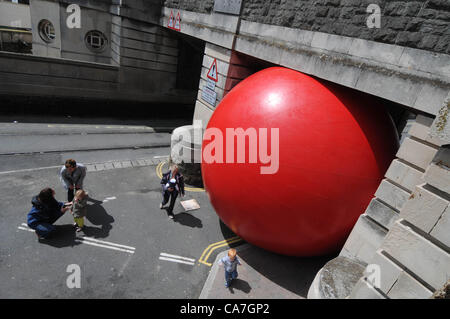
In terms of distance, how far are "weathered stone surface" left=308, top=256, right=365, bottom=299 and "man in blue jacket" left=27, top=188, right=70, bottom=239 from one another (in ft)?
20.3

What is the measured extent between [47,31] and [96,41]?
347 cm

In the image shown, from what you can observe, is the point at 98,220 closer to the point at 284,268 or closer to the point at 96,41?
the point at 284,268

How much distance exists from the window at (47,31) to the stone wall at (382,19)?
17.1 meters

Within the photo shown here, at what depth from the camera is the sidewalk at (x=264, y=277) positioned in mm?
6068

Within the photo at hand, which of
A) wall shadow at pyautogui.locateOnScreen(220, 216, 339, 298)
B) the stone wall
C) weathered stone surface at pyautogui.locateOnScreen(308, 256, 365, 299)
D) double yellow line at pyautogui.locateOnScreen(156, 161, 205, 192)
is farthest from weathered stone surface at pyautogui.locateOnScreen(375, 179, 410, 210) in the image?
double yellow line at pyautogui.locateOnScreen(156, 161, 205, 192)

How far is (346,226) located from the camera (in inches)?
225

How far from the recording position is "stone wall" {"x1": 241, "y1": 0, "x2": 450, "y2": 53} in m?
4.48

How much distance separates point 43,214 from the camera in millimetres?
6457

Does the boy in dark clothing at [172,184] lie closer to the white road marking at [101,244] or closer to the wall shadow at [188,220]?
the wall shadow at [188,220]

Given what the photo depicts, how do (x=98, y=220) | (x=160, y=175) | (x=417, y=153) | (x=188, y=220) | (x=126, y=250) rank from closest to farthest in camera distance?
(x=417, y=153)
(x=126, y=250)
(x=98, y=220)
(x=188, y=220)
(x=160, y=175)

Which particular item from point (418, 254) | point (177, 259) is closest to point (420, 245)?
point (418, 254)

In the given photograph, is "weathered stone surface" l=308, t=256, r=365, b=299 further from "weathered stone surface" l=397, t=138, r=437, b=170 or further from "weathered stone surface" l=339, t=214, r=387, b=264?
"weathered stone surface" l=397, t=138, r=437, b=170
